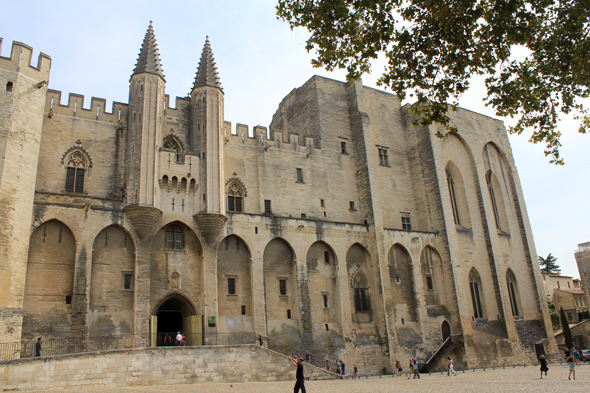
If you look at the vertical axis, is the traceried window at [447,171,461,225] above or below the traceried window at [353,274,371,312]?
above

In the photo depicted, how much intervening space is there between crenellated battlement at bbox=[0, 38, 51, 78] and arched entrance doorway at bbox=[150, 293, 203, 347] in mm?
12157

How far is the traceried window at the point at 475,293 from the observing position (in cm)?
3434

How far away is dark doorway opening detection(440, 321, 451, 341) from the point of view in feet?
104

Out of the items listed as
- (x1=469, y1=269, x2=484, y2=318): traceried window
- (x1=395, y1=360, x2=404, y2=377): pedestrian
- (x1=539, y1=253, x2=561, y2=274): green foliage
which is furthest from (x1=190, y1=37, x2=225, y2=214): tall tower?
(x1=539, y1=253, x2=561, y2=274): green foliage

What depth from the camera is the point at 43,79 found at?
23328mm

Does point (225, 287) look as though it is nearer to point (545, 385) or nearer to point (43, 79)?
point (43, 79)

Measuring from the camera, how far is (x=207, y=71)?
28.2 meters

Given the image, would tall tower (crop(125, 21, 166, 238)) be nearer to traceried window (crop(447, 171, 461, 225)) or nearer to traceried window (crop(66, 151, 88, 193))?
traceried window (crop(66, 151, 88, 193))

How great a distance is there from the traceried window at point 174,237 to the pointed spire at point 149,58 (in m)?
8.27

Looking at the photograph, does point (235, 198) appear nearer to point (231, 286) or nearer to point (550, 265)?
point (231, 286)

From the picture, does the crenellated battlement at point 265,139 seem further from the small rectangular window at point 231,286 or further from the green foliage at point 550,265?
the green foliage at point 550,265

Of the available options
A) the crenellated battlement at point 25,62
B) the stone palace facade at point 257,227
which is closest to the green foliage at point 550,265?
the stone palace facade at point 257,227

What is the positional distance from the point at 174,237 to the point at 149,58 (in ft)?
31.5

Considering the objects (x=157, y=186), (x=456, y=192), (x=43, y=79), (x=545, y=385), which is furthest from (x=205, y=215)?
(x=456, y=192)
